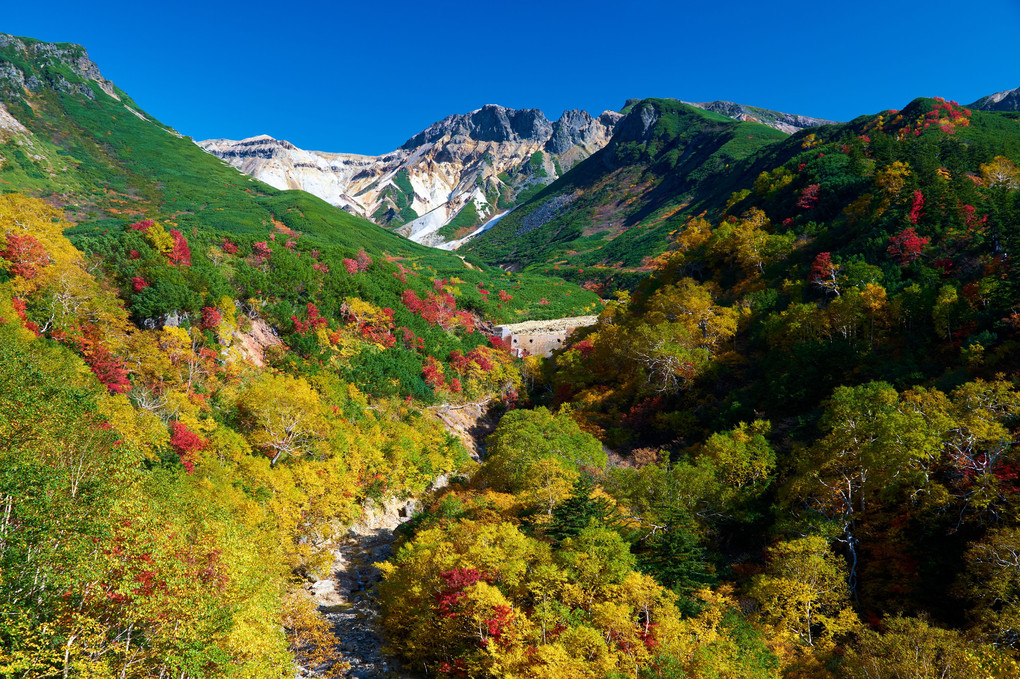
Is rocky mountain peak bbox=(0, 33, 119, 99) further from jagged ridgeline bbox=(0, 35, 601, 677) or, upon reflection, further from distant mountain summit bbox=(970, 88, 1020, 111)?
distant mountain summit bbox=(970, 88, 1020, 111)

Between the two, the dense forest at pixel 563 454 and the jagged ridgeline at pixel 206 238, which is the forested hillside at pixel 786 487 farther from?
the jagged ridgeline at pixel 206 238

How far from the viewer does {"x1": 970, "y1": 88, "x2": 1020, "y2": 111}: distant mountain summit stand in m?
176

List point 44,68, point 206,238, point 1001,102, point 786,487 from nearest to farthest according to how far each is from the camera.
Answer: point 786,487
point 206,238
point 44,68
point 1001,102

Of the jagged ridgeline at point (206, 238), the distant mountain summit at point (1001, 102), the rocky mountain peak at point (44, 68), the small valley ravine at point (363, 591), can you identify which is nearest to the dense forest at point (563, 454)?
the jagged ridgeline at point (206, 238)

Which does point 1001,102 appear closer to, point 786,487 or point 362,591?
point 786,487

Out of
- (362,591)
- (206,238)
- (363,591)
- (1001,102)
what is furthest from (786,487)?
(1001,102)

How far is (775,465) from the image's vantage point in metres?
34.0

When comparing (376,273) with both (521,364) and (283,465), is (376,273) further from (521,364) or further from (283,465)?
(283,465)

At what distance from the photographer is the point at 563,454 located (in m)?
39.1

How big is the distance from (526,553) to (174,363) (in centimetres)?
3171

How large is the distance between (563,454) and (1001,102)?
250051mm

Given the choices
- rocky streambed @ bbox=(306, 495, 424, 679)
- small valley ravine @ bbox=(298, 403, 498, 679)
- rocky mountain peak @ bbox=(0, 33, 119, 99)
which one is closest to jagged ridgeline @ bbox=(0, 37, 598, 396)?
rocky mountain peak @ bbox=(0, 33, 119, 99)

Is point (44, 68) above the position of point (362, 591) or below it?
above

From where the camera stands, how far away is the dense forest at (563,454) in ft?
63.4
